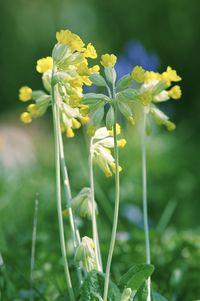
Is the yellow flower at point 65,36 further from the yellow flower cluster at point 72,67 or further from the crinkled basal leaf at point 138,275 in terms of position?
the crinkled basal leaf at point 138,275

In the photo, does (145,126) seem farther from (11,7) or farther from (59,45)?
(11,7)

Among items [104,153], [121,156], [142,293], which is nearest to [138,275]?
[142,293]

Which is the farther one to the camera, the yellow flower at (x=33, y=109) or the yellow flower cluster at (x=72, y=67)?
the yellow flower at (x=33, y=109)

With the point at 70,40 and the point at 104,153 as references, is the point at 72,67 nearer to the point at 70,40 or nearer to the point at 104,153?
the point at 70,40

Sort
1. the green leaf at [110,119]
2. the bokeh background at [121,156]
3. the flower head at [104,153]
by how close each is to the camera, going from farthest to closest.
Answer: the bokeh background at [121,156]
the flower head at [104,153]
the green leaf at [110,119]

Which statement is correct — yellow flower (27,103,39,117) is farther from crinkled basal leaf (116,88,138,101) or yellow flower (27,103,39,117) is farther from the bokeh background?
the bokeh background

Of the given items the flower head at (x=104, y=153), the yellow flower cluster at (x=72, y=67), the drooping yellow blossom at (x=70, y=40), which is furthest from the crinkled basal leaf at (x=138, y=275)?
the drooping yellow blossom at (x=70, y=40)
